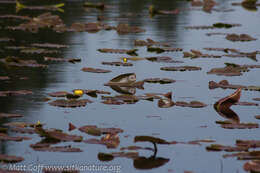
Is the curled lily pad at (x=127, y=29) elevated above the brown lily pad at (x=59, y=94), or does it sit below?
above

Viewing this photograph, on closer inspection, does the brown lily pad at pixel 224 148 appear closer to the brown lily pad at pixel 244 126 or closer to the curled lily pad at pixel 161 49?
the brown lily pad at pixel 244 126

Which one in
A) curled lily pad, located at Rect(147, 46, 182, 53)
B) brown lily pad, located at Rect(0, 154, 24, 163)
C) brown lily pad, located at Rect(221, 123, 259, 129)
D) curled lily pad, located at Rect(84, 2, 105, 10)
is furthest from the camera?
curled lily pad, located at Rect(84, 2, 105, 10)

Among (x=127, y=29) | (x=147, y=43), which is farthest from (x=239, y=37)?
(x=127, y=29)

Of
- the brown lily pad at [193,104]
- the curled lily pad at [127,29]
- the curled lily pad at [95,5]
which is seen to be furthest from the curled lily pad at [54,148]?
the curled lily pad at [95,5]

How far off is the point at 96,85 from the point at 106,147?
2.11 metres

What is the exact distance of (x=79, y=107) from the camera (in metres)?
5.37

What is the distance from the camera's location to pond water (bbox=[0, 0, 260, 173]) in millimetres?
4016

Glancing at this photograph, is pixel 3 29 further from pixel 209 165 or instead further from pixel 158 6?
pixel 209 165

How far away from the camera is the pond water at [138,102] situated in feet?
13.2

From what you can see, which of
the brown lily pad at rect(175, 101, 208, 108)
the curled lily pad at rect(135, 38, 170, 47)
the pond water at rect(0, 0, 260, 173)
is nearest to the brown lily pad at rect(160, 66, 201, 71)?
the pond water at rect(0, 0, 260, 173)

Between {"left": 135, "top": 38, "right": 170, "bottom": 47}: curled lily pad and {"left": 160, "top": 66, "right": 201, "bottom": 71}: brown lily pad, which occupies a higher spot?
{"left": 135, "top": 38, "right": 170, "bottom": 47}: curled lily pad

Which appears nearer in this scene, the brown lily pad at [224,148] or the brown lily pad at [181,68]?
the brown lily pad at [224,148]

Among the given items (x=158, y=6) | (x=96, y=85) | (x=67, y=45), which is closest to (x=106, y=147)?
(x=96, y=85)

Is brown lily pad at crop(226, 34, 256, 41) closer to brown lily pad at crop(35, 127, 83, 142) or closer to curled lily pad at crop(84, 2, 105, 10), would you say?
curled lily pad at crop(84, 2, 105, 10)
